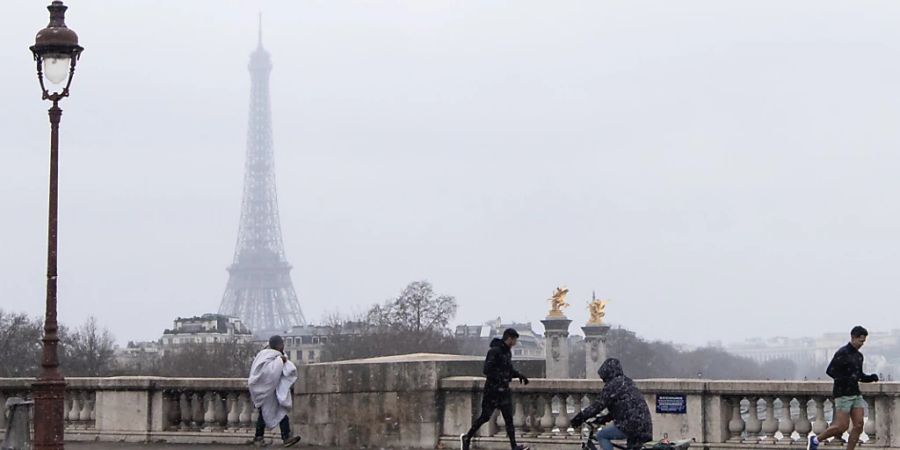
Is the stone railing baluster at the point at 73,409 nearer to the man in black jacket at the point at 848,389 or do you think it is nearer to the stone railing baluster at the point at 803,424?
the stone railing baluster at the point at 803,424

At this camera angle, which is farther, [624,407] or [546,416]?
[546,416]

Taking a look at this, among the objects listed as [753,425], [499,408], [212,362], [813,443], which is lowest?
[813,443]

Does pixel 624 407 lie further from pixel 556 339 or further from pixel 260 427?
pixel 556 339

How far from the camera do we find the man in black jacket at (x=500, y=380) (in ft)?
67.6

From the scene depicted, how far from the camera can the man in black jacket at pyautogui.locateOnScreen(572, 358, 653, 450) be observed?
1736cm

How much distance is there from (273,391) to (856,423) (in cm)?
845

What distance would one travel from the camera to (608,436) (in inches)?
691

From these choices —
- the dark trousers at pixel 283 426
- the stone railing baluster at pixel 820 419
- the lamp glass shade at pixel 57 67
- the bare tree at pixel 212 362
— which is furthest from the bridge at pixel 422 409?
the bare tree at pixel 212 362

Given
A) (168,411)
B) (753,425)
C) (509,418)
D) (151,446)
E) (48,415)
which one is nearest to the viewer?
(48,415)

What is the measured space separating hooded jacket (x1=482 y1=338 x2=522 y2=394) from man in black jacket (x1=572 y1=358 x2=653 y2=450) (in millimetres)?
3059

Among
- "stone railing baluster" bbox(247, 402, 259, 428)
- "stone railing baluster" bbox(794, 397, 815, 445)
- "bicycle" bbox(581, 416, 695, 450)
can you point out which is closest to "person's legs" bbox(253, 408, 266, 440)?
"stone railing baluster" bbox(247, 402, 259, 428)

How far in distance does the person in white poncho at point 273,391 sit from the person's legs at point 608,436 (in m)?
6.65

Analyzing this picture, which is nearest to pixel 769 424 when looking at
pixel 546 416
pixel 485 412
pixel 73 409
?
pixel 546 416

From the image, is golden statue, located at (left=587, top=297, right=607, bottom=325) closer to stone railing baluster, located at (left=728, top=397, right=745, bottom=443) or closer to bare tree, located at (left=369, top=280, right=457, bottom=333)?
bare tree, located at (left=369, top=280, right=457, bottom=333)
